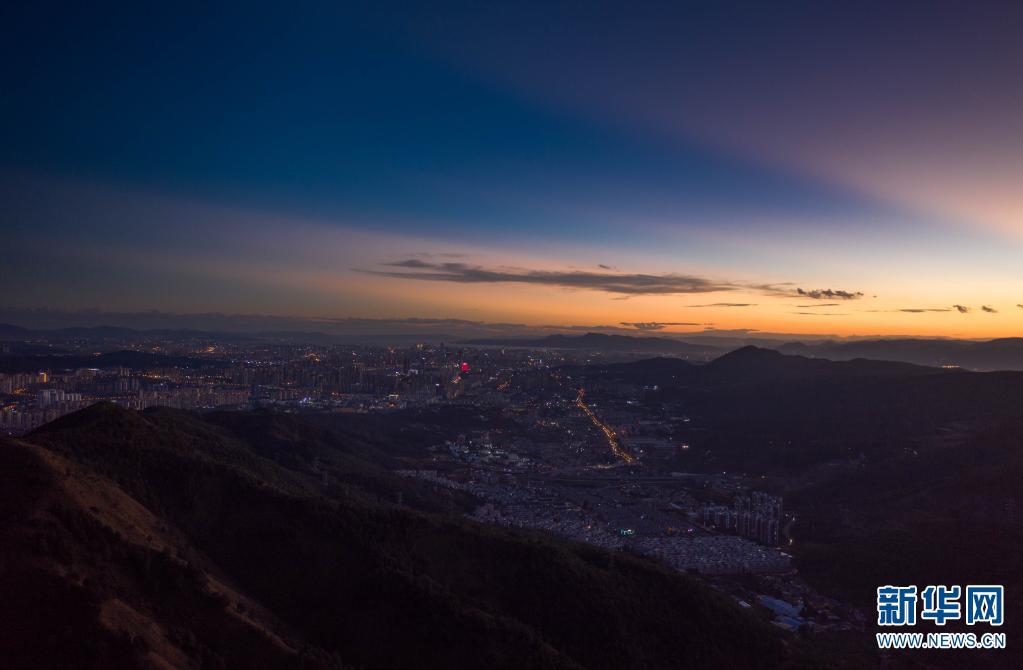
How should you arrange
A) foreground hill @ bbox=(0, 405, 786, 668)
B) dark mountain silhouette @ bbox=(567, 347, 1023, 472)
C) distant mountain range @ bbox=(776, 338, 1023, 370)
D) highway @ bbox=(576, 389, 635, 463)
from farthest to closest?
distant mountain range @ bbox=(776, 338, 1023, 370) < highway @ bbox=(576, 389, 635, 463) < dark mountain silhouette @ bbox=(567, 347, 1023, 472) < foreground hill @ bbox=(0, 405, 786, 668)

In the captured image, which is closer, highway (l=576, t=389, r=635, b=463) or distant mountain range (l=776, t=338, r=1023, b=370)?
highway (l=576, t=389, r=635, b=463)

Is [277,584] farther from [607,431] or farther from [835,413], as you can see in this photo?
[835,413]

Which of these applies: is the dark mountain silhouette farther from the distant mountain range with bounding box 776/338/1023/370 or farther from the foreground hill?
the distant mountain range with bounding box 776/338/1023/370

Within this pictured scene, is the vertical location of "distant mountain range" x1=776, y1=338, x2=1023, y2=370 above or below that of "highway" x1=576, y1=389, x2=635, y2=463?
above

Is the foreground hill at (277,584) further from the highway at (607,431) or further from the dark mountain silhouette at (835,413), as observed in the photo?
the highway at (607,431)

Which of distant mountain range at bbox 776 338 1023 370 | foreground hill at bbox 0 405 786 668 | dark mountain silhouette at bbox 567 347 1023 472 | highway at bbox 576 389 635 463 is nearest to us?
foreground hill at bbox 0 405 786 668

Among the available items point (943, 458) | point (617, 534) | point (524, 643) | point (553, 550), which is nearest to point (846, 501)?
point (943, 458)

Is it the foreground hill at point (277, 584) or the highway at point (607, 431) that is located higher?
the foreground hill at point (277, 584)

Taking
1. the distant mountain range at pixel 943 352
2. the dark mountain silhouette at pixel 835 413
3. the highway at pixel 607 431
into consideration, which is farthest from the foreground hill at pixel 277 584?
the distant mountain range at pixel 943 352

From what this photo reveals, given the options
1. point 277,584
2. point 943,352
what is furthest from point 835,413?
point 943,352

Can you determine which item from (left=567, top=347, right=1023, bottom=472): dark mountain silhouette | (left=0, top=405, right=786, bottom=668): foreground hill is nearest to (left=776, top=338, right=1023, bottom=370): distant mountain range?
(left=567, top=347, right=1023, bottom=472): dark mountain silhouette
